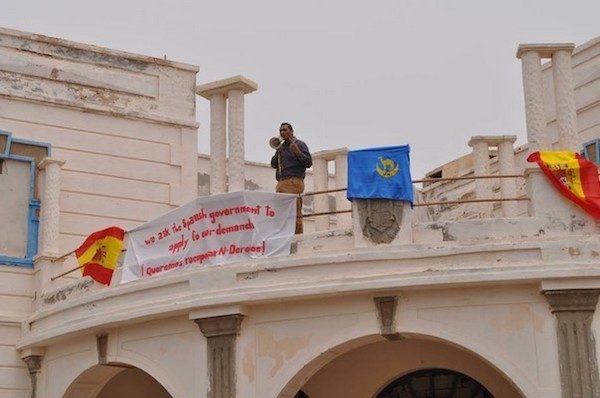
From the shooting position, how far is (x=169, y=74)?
2086 centimetres

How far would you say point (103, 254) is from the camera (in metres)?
16.2

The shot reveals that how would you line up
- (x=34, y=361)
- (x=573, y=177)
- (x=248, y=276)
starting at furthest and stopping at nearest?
(x=34, y=361) → (x=248, y=276) → (x=573, y=177)

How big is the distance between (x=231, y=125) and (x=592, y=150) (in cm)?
761

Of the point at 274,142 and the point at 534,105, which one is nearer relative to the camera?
the point at 534,105

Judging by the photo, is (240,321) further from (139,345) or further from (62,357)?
(62,357)

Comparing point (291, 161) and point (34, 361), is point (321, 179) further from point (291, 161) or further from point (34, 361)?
point (34, 361)

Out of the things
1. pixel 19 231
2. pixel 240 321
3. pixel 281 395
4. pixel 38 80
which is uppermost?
pixel 38 80

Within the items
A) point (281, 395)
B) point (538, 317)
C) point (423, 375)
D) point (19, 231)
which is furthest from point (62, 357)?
point (538, 317)

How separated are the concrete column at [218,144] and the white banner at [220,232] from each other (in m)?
0.73

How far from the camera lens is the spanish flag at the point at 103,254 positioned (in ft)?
52.5

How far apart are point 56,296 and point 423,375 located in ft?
18.6

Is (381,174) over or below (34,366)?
over

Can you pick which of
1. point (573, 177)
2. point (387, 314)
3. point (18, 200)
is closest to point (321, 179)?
point (18, 200)

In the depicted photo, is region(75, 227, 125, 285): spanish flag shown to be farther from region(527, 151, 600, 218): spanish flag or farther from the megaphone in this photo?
region(527, 151, 600, 218): spanish flag
